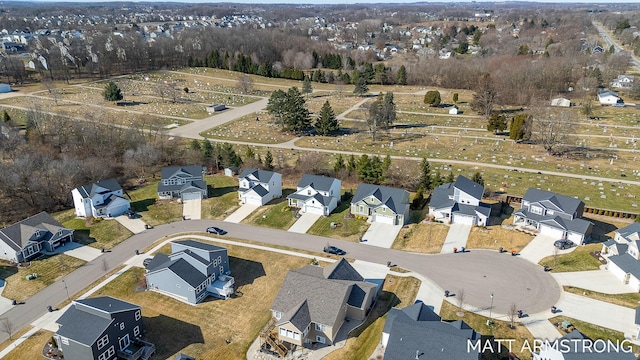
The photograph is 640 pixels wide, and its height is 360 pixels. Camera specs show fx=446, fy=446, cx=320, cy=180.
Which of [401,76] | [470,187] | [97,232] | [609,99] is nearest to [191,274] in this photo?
[97,232]

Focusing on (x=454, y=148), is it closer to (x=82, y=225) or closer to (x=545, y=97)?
(x=545, y=97)

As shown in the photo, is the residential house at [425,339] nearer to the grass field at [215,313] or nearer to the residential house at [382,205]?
the grass field at [215,313]

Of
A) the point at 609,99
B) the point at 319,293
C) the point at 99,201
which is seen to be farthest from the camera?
the point at 609,99

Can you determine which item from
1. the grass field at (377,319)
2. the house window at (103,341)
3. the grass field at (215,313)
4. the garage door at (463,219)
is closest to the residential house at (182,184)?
the grass field at (215,313)

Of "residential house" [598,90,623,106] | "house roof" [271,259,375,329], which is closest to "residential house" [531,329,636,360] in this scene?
"house roof" [271,259,375,329]

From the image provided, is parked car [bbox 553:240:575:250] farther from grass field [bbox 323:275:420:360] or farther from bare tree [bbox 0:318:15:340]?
bare tree [bbox 0:318:15:340]

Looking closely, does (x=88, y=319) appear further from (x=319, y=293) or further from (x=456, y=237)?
(x=456, y=237)
